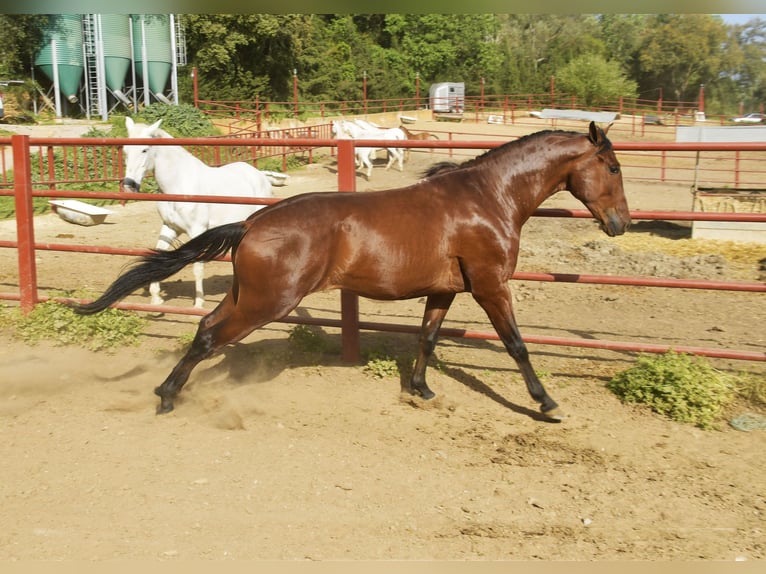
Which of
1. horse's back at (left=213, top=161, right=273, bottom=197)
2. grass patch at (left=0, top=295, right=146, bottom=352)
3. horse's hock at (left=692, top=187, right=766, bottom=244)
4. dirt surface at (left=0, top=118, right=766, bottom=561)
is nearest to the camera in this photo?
dirt surface at (left=0, top=118, right=766, bottom=561)

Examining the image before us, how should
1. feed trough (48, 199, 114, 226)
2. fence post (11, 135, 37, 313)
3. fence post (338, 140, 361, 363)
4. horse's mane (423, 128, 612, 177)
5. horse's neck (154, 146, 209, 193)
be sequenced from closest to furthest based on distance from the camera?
1. horse's mane (423, 128, 612, 177)
2. fence post (338, 140, 361, 363)
3. fence post (11, 135, 37, 313)
4. horse's neck (154, 146, 209, 193)
5. feed trough (48, 199, 114, 226)

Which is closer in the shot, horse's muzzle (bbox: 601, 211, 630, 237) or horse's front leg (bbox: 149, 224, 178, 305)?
horse's muzzle (bbox: 601, 211, 630, 237)

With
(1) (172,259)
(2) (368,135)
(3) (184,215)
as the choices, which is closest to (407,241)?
(1) (172,259)

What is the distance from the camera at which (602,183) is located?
4.51 meters

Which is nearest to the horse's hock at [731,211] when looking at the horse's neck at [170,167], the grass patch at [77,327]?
the horse's neck at [170,167]

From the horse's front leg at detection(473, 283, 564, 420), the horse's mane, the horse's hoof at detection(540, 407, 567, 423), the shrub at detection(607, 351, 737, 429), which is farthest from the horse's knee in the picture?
the horse's mane

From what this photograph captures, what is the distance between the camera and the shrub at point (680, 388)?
443 cm

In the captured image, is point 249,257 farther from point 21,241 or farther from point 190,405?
point 21,241

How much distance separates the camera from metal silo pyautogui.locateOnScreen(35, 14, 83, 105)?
2819 centimetres

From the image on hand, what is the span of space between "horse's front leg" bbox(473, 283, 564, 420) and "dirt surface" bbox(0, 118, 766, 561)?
0.16 meters

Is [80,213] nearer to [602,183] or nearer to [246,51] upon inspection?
[602,183]

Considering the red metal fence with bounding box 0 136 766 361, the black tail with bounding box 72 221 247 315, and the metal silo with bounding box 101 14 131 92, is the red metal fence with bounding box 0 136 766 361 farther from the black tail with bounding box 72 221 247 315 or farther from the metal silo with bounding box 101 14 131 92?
the metal silo with bounding box 101 14 131 92

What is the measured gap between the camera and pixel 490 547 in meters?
3.04

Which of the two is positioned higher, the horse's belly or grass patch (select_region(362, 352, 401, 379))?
the horse's belly
